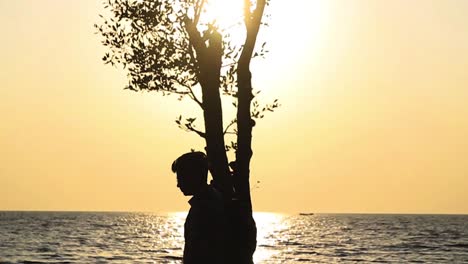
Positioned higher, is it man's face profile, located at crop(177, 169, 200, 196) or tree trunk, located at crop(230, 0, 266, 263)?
tree trunk, located at crop(230, 0, 266, 263)

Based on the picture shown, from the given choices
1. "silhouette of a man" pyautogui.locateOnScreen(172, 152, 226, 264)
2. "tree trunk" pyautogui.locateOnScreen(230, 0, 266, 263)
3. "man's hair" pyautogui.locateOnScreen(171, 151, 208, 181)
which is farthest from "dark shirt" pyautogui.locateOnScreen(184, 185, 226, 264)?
"tree trunk" pyautogui.locateOnScreen(230, 0, 266, 263)

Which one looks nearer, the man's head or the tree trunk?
the man's head

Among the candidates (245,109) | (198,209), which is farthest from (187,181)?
(245,109)

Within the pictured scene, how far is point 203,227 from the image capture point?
8.68m

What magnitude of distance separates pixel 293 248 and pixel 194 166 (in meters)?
96.7

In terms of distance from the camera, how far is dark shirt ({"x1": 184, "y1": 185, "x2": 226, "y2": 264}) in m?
8.66

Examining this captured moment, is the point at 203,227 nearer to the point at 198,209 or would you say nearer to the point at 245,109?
the point at 198,209

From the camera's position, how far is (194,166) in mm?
8711

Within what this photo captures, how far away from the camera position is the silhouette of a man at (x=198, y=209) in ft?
28.4

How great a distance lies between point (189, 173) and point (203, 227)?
561 millimetres

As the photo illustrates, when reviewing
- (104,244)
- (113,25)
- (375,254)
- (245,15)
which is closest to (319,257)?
(375,254)

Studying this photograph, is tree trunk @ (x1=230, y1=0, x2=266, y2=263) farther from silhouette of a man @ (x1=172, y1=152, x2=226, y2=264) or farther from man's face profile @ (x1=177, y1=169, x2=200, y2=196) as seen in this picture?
man's face profile @ (x1=177, y1=169, x2=200, y2=196)

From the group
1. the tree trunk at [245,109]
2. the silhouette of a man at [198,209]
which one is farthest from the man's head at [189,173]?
the tree trunk at [245,109]

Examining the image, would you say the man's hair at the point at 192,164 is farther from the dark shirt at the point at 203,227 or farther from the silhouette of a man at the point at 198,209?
the dark shirt at the point at 203,227
